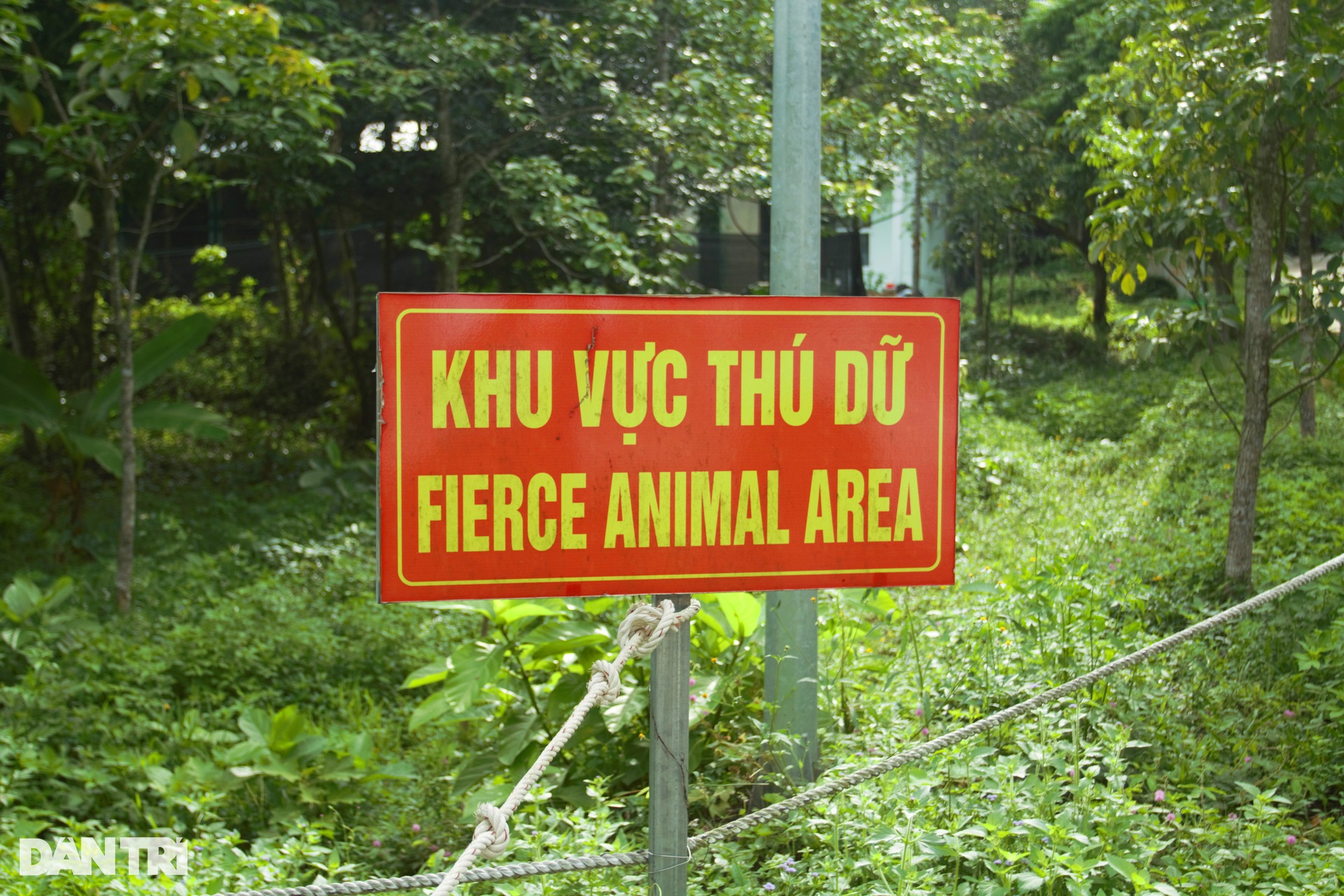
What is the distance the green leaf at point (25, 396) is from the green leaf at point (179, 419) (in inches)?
21.9

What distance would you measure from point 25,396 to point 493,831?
24.7ft

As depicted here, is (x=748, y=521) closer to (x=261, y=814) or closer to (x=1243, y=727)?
(x=1243, y=727)

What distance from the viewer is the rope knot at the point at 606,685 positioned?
68.7 inches

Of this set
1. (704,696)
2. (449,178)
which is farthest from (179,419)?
(704,696)

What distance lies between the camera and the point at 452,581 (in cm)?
173

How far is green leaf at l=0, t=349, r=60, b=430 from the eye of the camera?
7.74m

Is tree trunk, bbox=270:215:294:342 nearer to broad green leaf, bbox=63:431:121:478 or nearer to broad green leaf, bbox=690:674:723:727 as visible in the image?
broad green leaf, bbox=63:431:121:478

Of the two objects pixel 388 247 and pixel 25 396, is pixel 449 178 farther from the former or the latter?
pixel 25 396

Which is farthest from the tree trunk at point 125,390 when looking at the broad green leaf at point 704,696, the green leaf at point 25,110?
the broad green leaf at point 704,696

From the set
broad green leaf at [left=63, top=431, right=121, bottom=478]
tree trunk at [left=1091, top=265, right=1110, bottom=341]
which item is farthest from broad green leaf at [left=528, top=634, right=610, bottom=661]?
tree trunk at [left=1091, top=265, right=1110, bottom=341]

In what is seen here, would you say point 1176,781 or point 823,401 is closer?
point 823,401

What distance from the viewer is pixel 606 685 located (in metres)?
1.76

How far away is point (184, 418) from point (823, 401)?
7254mm

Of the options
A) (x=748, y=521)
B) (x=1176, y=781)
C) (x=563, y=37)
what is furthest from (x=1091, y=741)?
(x=563, y=37)
